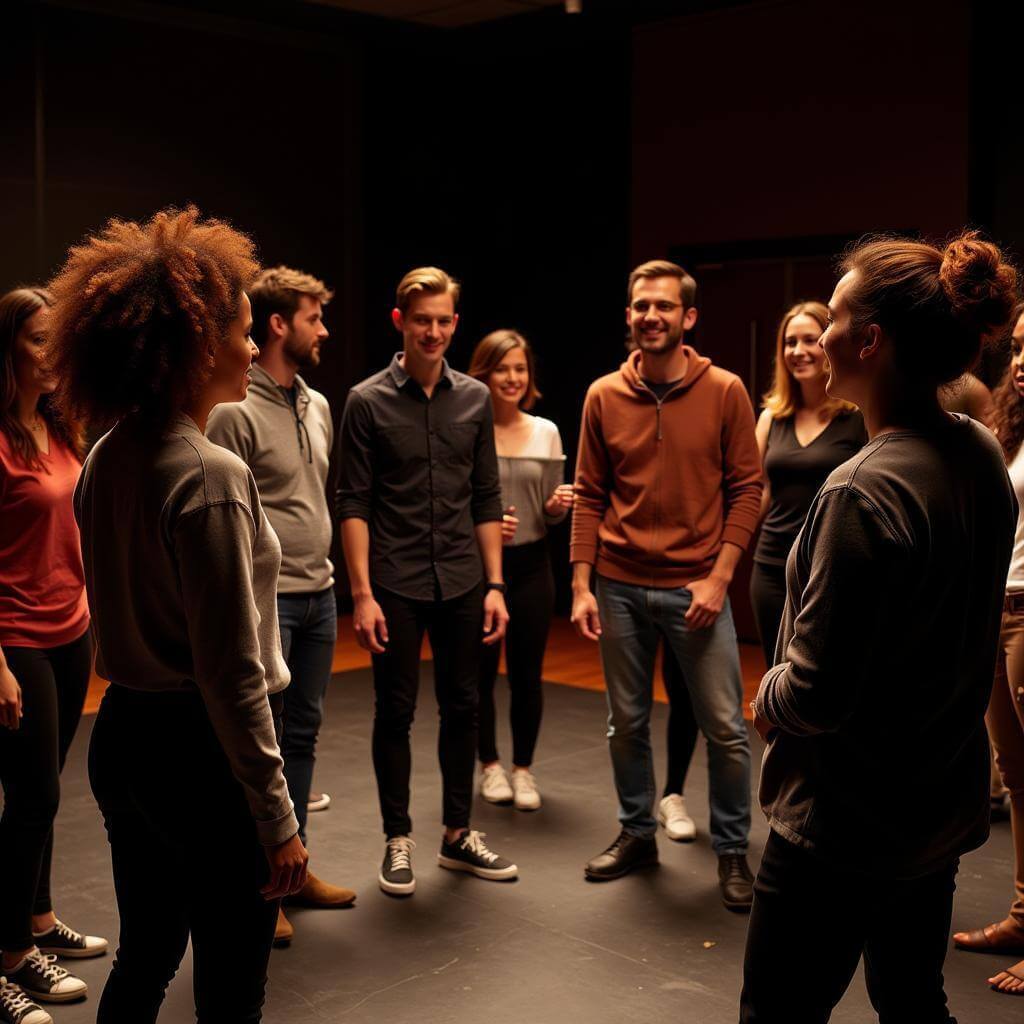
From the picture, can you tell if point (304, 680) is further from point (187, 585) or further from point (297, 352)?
point (187, 585)

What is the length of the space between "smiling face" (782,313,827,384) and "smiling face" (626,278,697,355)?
0.50m

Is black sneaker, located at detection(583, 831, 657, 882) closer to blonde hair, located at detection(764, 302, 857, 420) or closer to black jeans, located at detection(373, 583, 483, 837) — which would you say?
black jeans, located at detection(373, 583, 483, 837)

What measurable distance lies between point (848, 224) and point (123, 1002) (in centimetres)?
558

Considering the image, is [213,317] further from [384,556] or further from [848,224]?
[848,224]

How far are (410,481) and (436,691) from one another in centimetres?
60

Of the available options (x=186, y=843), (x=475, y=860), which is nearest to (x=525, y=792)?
(x=475, y=860)

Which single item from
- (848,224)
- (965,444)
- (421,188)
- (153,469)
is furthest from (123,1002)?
(421,188)

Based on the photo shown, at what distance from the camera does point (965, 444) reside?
168cm

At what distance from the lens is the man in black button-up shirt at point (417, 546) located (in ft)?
11.2

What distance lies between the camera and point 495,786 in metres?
4.25

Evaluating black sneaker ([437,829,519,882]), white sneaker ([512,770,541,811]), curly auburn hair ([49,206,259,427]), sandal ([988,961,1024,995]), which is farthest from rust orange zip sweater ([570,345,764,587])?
curly auburn hair ([49,206,259,427])

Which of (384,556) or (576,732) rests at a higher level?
(384,556)

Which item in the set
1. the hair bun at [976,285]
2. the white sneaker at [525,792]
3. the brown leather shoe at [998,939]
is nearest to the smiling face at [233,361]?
the hair bun at [976,285]

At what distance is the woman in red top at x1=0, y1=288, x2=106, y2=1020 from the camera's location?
264cm
